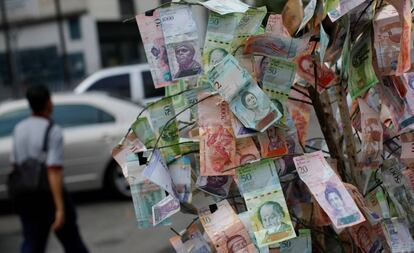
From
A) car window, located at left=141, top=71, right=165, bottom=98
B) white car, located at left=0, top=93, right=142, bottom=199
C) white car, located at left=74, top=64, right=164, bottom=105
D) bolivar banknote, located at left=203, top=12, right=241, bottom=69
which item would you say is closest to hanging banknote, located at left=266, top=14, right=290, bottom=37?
bolivar banknote, located at left=203, top=12, right=241, bottom=69

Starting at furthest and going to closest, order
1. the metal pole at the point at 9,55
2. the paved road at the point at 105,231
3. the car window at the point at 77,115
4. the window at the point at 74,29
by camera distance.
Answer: the window at the point at 74,29 < the metal pole at the point at 9,55 < the car window at the point at 77,115 < the paved road at the point at 105,231

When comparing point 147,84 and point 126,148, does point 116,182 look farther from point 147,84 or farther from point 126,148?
point 126,148

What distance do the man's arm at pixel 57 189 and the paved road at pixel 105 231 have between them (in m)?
1.80

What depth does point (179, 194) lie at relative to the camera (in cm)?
169

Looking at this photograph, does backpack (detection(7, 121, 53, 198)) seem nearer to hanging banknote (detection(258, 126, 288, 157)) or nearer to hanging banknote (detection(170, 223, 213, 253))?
hanging banknote (detection(170, 223, 213, 253))

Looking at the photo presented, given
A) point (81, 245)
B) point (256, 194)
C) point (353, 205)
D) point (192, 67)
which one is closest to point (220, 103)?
point (192, 67)

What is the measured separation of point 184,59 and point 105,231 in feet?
18.7

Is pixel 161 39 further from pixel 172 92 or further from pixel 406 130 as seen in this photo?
pixel 406 130

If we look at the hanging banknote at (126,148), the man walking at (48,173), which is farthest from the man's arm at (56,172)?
the hanging banknote at (126,148)

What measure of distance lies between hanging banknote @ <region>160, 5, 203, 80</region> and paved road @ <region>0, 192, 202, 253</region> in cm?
438

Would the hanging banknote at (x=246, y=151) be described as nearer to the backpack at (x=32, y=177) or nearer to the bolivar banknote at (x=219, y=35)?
the bolivar banknote at (x=219, y=35)

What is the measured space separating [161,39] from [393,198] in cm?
73

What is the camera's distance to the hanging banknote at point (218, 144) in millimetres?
1622

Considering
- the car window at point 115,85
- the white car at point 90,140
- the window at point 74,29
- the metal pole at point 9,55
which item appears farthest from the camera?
the window at point 74,29
